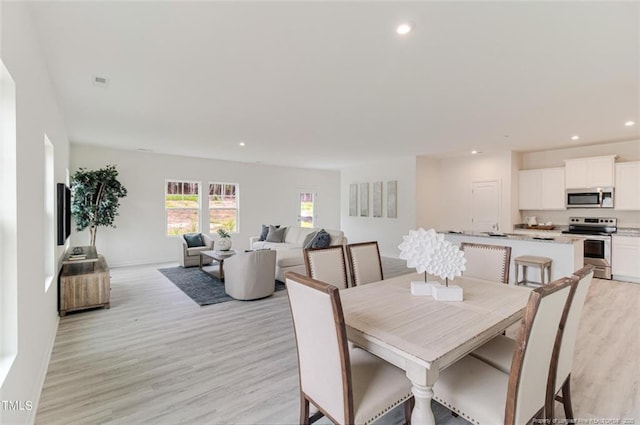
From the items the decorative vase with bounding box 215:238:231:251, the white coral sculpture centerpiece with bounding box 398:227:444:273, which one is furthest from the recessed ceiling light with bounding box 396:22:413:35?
the decorative vase with bounding box 215:238:231:251

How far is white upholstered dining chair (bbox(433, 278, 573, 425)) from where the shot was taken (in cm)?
125

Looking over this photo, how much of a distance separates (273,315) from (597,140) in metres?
6.41

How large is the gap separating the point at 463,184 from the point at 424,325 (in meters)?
6.74

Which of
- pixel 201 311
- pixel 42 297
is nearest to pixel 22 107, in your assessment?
pixel 42 297

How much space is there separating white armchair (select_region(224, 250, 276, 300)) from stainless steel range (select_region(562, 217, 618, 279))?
5.69 meters

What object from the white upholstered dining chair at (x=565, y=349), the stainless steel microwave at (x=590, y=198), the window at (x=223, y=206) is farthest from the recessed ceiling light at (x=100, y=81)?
the stainless steel microwave at (x=590, y=198)

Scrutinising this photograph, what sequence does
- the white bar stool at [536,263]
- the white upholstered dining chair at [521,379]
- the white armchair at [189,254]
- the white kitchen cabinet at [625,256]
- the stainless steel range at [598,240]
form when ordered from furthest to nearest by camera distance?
the white armchair at [189,254]
the stainless steel range at [598,240]
the white kitchen cabinet at [625,256]
the white bar stool at [536,263]
the white upholstered dining chair at [521,379]

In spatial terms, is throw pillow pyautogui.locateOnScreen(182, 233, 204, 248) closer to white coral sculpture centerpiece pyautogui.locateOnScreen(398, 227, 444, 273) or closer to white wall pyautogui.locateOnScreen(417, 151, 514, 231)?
white wall pyautogui.locateOnScreen(417, 151, 514, 231)

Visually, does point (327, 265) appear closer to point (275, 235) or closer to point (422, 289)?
point (422, 289)

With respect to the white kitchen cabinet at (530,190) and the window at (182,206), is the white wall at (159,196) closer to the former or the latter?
the window at (182,206)

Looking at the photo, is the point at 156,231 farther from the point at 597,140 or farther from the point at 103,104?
the point at 597,140

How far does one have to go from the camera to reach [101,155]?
646 centimetres

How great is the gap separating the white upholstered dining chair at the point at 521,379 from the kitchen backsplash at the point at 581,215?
610 cm

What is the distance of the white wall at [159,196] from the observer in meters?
6.52
